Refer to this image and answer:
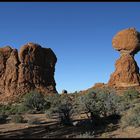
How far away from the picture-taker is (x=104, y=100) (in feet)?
91.4

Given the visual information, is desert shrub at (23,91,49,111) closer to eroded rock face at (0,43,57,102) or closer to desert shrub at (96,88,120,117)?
desert shrub at (96,88,120,117)

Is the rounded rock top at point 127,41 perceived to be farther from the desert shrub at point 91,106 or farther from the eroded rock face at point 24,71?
the desert shrub at point 91,106

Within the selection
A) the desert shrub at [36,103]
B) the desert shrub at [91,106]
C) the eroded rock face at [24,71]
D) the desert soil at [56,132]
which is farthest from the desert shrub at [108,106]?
the eroded rock face at [24,71]

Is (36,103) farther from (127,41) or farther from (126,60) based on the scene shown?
(127,41)

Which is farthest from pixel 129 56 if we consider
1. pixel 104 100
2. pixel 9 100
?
pixel 104 100

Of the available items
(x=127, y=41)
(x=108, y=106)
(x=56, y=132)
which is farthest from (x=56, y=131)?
(x=127, y=41)

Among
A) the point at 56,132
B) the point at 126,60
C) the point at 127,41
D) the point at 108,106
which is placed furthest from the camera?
the point at 127,41

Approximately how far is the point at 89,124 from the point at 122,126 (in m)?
2.97

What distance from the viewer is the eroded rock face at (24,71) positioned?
66000mm

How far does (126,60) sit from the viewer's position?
61.6 metres

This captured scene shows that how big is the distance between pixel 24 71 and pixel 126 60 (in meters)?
19.0

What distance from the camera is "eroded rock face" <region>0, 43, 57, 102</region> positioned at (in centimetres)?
6600

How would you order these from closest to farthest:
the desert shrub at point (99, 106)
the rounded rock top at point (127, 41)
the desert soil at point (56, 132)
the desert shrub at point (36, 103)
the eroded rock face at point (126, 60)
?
the desert soil at point (56, 132), the desert shrub at point (99, 106), the desert shrub at point (36, 103), the eroded rock face at point (126, 60), the rounded rock top at point (127, 41)

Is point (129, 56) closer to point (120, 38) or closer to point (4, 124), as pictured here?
point (120, 38)
